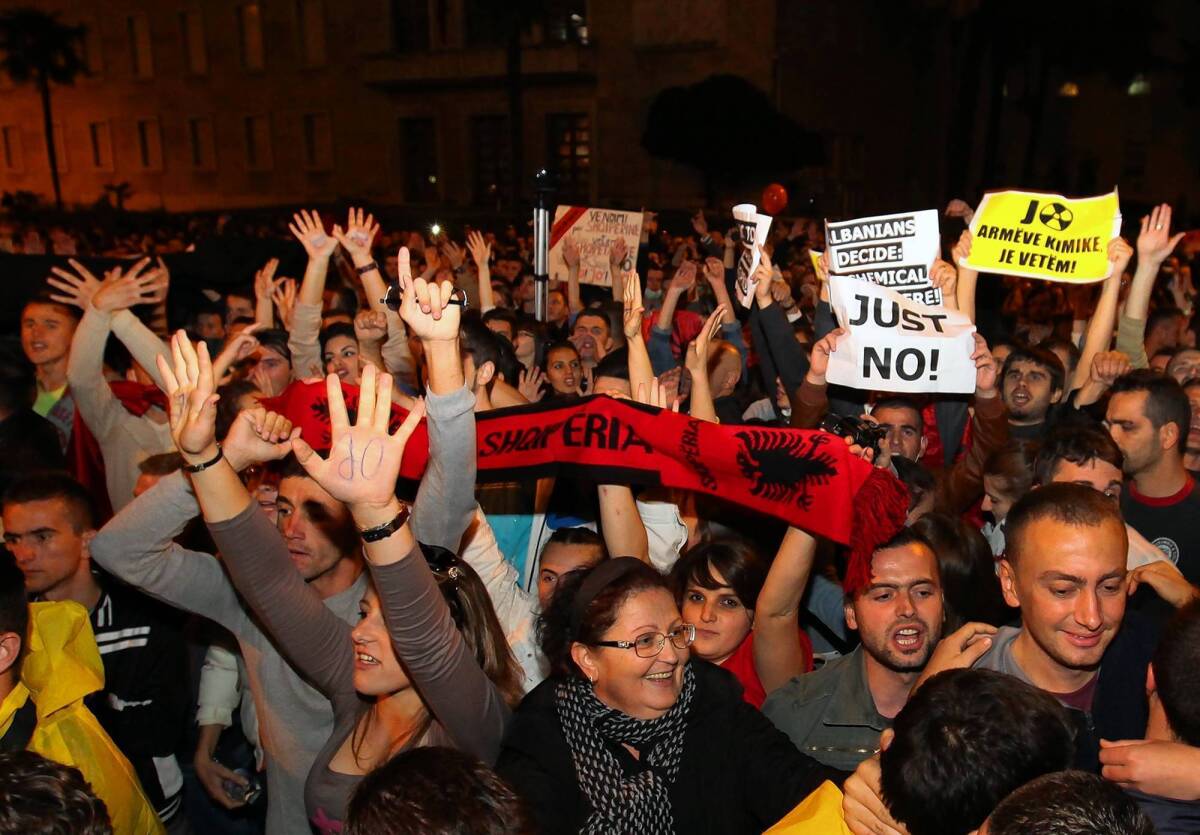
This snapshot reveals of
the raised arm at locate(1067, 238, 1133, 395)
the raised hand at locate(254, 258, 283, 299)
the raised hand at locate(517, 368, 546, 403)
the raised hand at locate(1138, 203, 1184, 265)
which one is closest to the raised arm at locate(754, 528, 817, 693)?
the raised arm at locate(1067, 238, 1133, 395)

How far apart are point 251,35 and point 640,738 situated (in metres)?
43.4

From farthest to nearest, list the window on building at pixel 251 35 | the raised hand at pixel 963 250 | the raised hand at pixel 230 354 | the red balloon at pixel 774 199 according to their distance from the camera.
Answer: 1. the window on building at pixel 251 35
2. the red balloon at pixel 774 199
3. the raised hand at pixel 963 250
4. the raised hand at pixel 230 354

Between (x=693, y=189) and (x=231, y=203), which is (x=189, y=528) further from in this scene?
(x=231, y=203)

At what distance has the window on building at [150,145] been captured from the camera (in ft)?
147

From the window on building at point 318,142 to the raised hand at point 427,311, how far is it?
3927 centimetres

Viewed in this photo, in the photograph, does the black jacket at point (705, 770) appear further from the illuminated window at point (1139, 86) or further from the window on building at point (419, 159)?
the illuminated window at point (1139, 86)

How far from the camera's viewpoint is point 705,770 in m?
2.70

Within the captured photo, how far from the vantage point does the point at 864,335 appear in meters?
5.30

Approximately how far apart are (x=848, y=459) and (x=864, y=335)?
76.9 inches

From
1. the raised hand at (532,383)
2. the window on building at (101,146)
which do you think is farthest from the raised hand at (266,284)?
the window on building at (101,146)

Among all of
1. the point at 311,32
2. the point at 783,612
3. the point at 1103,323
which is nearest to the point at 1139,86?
the point at 311,32

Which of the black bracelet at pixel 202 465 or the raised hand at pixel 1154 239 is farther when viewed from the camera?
the raised hand at pixel 1154 239

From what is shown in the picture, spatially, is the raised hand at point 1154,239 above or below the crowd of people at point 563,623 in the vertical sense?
above

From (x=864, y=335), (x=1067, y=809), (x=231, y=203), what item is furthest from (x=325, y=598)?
(x=231, y=203)
